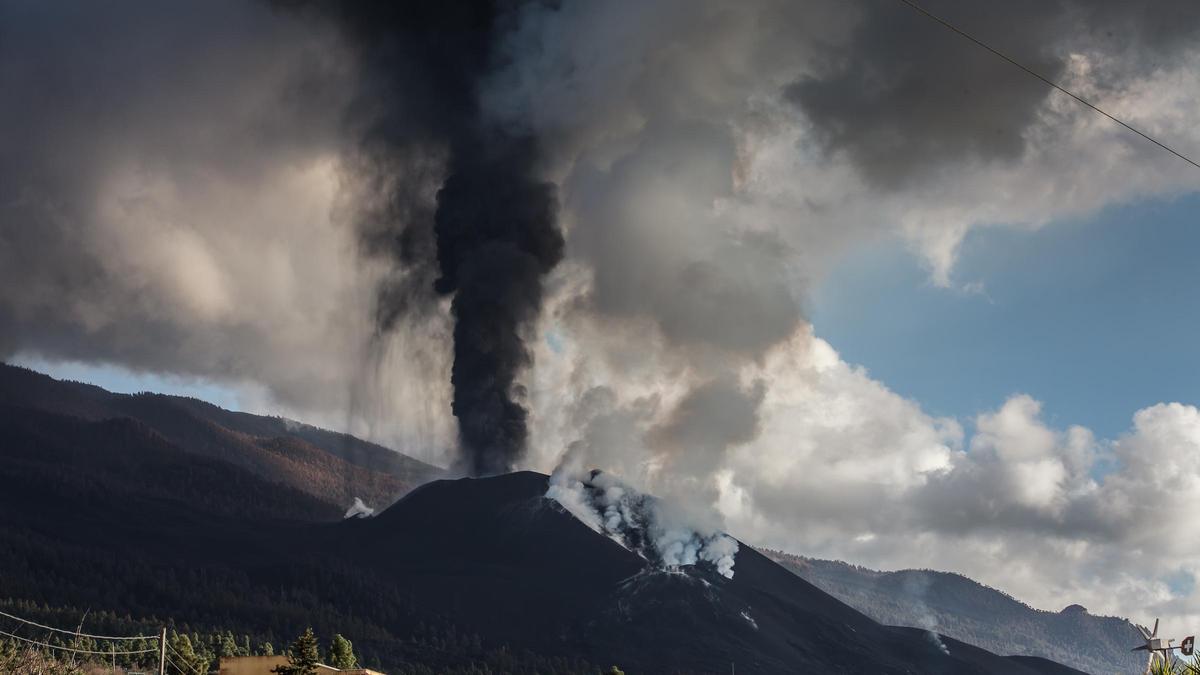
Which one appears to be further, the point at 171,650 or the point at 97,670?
the point at 171,650

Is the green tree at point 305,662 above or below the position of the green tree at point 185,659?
above

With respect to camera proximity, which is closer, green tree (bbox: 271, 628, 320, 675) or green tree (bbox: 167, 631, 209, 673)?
green tree (bbox: 271, 628, 320, 675)

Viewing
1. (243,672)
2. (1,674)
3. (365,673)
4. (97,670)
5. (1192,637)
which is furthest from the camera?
(97,670)

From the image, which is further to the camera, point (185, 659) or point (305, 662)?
point (185, 659)

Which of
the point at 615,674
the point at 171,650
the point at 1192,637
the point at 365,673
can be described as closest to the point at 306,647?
the point at 365,673

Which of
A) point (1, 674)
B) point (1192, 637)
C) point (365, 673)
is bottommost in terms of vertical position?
point (1, 674)

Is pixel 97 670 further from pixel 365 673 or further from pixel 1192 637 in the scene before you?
pixel 1192 637

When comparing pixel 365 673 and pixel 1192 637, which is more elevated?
pixel 1192 637

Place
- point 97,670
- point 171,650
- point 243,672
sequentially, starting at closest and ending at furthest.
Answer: point 243,672, point 97,670, point 171,650

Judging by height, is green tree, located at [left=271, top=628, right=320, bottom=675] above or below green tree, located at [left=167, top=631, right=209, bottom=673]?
above

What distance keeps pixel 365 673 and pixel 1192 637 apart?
62.2 metres

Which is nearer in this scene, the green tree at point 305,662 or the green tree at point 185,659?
the green tree at point 305,662

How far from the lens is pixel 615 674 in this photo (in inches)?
3775

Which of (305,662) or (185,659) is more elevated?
(305,662)
